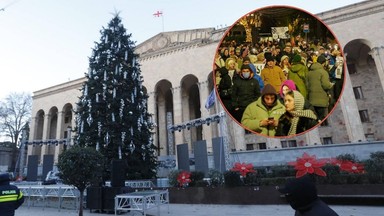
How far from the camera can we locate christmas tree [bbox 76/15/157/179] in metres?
14.7

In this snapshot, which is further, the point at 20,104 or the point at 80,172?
the point at 20,104

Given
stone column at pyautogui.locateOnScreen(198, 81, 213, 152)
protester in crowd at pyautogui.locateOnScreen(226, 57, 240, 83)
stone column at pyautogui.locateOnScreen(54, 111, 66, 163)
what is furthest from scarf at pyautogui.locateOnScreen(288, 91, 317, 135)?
stone column at pyautogui.locateOnScreen(54, 111, 66, 163)

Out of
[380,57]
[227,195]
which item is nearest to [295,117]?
[227,195]

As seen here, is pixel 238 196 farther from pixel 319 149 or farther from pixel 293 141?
pixel 293 141

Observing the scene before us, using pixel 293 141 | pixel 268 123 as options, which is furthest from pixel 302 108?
pixel 293 141

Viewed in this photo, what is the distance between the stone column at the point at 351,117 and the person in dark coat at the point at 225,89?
41.8 feet

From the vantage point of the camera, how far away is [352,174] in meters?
10.4

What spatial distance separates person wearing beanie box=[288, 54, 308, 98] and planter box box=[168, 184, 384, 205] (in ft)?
26.2

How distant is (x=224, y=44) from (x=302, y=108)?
7.32m

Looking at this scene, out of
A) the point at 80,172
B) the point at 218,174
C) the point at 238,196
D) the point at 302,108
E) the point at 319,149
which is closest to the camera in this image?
the point at 80,172

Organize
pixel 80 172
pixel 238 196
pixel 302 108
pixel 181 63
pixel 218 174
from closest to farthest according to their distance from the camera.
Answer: pixel 80 172, pixel 238 196, pixel 218 174, pixel 302 108, pixel 181 63

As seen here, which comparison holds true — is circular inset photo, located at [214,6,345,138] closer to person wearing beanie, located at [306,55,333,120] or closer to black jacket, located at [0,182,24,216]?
person wearing beanie, located at [306,55,333,120]

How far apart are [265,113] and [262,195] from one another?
695 cm

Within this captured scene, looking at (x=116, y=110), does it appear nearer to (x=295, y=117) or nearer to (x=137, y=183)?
(x=137, y=183)
